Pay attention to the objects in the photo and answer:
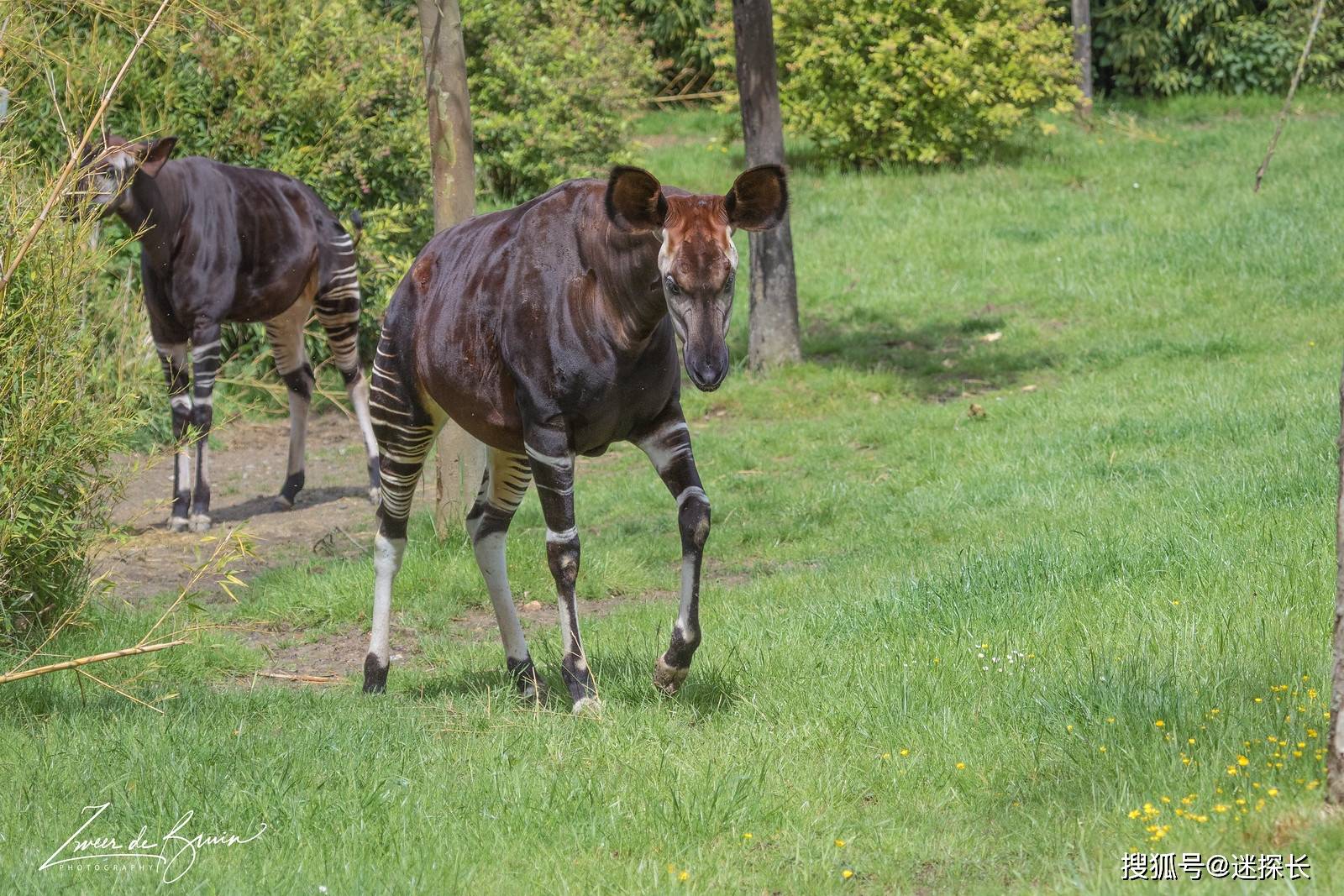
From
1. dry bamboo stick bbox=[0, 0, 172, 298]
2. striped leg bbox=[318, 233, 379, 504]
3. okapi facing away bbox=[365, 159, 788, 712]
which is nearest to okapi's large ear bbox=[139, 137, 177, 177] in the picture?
striped leg bbox=[318, 233, 379, 504]

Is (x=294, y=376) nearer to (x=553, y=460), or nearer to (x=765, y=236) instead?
(x=765, y=236)

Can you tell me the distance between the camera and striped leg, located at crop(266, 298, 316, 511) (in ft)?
35.7

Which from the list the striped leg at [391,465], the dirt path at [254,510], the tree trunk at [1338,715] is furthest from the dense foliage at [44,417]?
the tree trunk at [1338,715]

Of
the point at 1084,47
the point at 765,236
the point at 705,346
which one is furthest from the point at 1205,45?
the point at 705,346

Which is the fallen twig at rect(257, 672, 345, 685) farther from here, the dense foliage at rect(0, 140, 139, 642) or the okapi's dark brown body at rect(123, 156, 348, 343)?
the okapi's dark brown body at rect(123, 156, 348, 343)

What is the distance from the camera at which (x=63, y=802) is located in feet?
14.5

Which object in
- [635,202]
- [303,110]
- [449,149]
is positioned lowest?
[635,202]

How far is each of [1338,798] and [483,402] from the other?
11.1 ft

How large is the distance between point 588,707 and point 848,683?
3.24 feet

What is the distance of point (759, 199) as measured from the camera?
5070 mm

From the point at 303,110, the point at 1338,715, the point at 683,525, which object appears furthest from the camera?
the point at 303,110

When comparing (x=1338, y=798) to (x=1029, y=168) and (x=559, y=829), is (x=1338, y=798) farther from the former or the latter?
(x=1029, y=168)

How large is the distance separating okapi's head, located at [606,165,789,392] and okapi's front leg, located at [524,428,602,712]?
0.76 metres

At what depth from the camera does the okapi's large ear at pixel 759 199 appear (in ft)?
16.4
